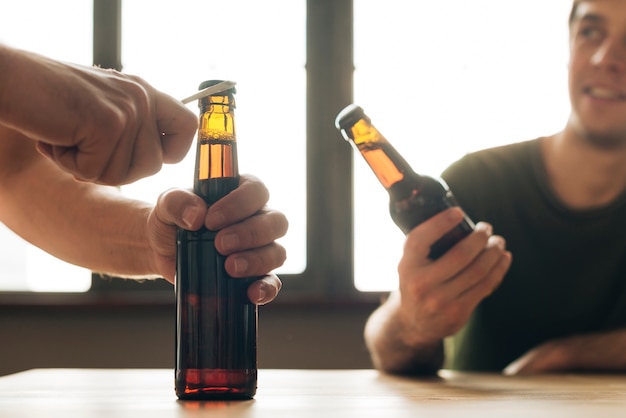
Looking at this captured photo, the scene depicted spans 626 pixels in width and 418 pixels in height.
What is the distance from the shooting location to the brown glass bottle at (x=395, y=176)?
0.95 meters

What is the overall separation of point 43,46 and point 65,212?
1753mm

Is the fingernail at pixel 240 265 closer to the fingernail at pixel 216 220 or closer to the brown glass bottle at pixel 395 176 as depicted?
the fingernail at pixel 216 220

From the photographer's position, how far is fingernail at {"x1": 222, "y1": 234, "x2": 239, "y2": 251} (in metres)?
0.65

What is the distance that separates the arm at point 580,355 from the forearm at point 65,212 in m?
0.65

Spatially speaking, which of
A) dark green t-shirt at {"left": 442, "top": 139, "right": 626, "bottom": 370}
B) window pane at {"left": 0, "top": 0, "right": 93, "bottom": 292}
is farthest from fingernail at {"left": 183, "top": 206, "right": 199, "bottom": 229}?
window pane at {"left": 0, "top": 0, "right": 93, "bottom": 292}

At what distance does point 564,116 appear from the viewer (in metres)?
2.58

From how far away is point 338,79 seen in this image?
257 cm

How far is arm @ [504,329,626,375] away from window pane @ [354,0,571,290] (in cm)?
125

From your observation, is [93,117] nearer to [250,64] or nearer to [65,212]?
[65,212]

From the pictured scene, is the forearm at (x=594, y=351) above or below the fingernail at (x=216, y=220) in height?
below

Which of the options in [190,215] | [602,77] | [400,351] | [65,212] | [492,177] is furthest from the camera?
[492,177]

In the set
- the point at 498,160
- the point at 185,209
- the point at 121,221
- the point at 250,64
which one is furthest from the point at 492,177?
the point at 250,64

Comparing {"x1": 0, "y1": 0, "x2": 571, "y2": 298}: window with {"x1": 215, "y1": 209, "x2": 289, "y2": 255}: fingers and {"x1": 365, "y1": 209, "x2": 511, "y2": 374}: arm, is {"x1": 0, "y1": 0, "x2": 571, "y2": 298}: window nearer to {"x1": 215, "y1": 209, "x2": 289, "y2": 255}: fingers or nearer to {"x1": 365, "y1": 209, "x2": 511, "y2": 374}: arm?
{"x1": 365, "y1": 209, "x2": 511, "y2": 374}: arm

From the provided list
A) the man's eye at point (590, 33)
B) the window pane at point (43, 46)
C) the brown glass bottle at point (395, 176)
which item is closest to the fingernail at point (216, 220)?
the brown glass bottle at point (395, 176)
